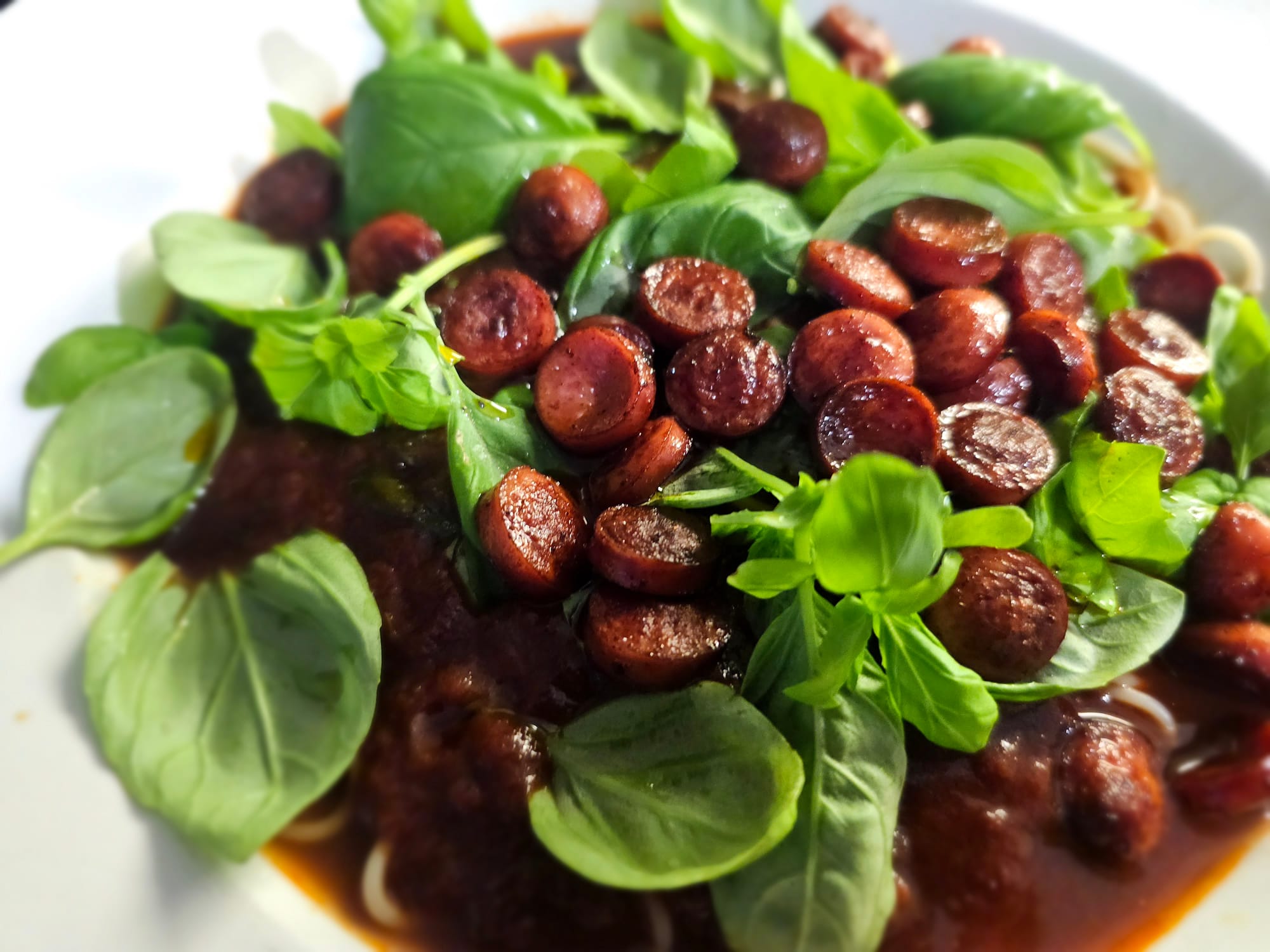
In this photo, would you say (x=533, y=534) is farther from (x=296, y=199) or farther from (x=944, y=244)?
(x=296, y=199)

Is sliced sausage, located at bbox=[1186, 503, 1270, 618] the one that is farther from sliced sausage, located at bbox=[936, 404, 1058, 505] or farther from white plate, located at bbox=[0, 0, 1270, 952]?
white plate, located at bbox=[0, 0, 1270, 952]

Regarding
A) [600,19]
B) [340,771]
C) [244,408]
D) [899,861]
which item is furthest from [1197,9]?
[340,771]

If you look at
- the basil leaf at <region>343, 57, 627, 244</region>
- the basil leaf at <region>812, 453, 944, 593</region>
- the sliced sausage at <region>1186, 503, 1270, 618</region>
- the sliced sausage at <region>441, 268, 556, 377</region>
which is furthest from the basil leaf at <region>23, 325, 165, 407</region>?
the sliced sausage at <region>1186, 503, 1270, 618</region>

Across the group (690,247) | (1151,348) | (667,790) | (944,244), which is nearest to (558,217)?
(690,247)

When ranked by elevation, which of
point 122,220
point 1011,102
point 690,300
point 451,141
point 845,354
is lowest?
point 122,220

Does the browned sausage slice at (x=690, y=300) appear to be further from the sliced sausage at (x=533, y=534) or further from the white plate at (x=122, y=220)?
the white plate at (x=122, y=220)

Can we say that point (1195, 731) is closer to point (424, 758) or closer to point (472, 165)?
point (424, 758)
